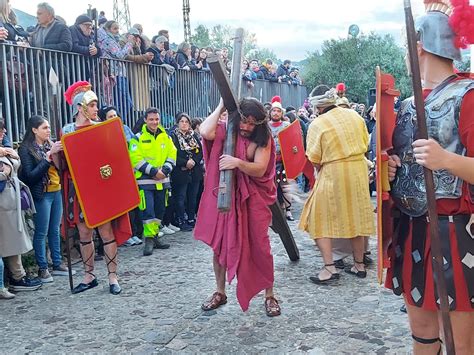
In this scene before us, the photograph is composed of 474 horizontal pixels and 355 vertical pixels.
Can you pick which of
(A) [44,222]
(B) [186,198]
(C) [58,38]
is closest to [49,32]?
(C) [58,38]

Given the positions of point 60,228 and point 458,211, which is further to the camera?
point 60,228

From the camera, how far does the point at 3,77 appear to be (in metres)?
6.09

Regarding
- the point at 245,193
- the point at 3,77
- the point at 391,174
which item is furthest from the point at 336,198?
the point at 3,77

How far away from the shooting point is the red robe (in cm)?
424

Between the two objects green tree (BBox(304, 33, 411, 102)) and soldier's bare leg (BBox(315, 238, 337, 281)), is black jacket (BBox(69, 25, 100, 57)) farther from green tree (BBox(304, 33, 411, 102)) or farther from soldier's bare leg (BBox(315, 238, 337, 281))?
green tree (BBox(304, 33, 411, 102))

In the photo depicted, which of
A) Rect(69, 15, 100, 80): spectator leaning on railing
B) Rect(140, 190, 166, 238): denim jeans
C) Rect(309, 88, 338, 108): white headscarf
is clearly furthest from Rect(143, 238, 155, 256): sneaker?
Rect(309, 88, 338, 108): white headscarf

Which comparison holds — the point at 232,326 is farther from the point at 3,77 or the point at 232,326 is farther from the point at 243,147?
the point at 3,77

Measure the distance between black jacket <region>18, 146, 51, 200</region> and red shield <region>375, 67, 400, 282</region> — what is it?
12.4 ft

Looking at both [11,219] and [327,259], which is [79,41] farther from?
[327,259]

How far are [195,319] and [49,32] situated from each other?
167 inches

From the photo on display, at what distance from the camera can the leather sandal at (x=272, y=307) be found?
4.33m

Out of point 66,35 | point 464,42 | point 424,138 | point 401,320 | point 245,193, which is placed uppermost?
point 66,35

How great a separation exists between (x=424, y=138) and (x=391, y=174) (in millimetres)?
338

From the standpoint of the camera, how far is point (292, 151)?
7.54 meters
